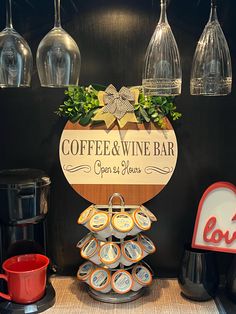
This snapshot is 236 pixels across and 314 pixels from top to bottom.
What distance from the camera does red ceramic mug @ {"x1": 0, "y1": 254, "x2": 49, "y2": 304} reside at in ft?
4.29

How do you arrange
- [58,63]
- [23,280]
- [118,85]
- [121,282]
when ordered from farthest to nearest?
1. [118,85]
2. [121,282]
3. [23,280]
4. [58,63]

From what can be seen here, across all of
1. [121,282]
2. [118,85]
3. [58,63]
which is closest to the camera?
[58,63]

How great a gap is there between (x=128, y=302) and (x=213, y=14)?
0.91m

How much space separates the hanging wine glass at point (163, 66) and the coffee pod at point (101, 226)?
452mm

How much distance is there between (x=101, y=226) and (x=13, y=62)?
57 centimetres

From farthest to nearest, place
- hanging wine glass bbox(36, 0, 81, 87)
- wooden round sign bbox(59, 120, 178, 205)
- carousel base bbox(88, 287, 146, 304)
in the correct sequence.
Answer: wooden round sign bbox(59, 120, 178, 205) < carousel base bbox(88, 287, 146, 304) < hanging wine glass bbox(36, 0, 81, 87)

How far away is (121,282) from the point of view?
141cm

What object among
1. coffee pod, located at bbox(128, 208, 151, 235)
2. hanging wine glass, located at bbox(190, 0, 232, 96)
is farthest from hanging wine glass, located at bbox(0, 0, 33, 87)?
coffee pod, located at bbox(128, 208, 151, 235)

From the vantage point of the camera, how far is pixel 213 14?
3.93 ft

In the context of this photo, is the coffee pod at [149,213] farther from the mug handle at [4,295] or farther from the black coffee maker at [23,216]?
the mug handle at [4,295]

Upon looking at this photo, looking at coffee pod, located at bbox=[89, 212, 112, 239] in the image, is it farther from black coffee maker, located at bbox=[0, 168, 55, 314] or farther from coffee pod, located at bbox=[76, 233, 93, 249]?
black coffee maker, located at bbox=[0, 168, 55, 314]

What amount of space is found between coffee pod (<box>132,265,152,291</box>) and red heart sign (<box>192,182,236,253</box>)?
0.18m

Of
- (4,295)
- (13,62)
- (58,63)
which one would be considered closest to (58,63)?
(58,63)

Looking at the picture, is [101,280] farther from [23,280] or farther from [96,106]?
[96,106]
